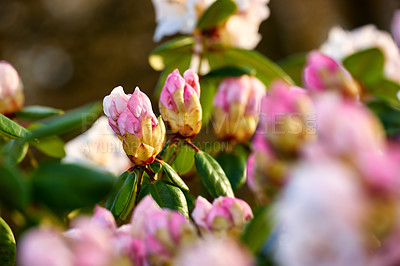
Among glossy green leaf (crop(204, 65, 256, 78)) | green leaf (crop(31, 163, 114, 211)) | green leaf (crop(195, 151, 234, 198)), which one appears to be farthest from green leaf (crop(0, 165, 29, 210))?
glossy green leaf (crop(204, 65, 256, 78))

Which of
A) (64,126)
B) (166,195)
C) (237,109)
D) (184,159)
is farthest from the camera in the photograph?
(237,109)

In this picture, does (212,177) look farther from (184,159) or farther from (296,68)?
(296,68)

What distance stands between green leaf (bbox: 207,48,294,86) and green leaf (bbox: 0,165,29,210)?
49 cm

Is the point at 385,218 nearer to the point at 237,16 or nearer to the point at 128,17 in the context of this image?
the point at 237,16

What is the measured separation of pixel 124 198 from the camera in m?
0.47

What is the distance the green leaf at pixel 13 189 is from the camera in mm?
281

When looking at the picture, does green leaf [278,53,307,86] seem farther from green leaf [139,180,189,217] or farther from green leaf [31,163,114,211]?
green leaf [31,163,114,211]

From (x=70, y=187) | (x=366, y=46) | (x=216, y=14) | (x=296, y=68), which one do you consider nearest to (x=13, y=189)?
(x=70, y=187)

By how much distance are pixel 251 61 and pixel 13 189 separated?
53 cm

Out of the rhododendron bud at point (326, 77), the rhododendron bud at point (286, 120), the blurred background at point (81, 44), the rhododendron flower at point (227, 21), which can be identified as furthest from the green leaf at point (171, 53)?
the blurred background at point (81, 44)

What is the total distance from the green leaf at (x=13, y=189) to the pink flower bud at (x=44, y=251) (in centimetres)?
5

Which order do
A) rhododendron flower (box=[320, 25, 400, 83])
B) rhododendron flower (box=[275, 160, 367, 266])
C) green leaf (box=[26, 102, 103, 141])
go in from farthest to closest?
rhododendron flower (box=[320, 25, 400, 83]) < green leaf (box=[26, 102, 103, 141]) < rhododendron flower (box=[275, 160, 367, 266])

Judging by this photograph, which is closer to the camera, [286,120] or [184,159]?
[286,120]

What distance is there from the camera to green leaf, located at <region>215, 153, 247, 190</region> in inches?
24.0
